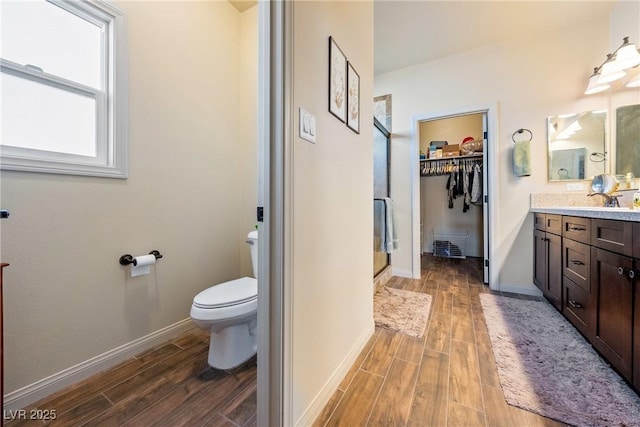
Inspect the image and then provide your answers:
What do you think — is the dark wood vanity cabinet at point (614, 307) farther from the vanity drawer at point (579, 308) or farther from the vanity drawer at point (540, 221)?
the vanity drawer at point (540, 221)

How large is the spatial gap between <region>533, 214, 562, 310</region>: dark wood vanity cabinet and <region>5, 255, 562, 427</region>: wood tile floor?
91cm

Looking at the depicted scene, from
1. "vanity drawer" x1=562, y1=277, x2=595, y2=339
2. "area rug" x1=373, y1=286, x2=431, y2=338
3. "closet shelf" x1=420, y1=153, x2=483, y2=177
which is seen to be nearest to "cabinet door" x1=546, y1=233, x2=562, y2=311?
"vanity drawer" x1=562, y1=277, x2=595, y2=339

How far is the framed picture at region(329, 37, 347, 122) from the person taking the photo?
3.95 feet

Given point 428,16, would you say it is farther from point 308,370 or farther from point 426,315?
point 308,370

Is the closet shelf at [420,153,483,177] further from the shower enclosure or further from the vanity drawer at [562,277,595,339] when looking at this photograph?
the vanity drawer at [562,277,595,339]

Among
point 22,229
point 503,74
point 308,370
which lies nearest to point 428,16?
point 503,74

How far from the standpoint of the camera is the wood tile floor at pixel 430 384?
1093 millimetres

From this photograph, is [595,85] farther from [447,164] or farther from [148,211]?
[148,211]

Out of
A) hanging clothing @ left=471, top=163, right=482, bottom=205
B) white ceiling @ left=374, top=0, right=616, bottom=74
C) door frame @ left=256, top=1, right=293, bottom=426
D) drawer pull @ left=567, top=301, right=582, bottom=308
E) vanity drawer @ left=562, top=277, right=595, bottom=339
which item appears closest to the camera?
door frame @ left=256, top=1, right=293, bottom=426

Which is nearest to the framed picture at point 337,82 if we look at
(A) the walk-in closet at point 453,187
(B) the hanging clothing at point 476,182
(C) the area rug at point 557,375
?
(C) the area rug at point 557,375

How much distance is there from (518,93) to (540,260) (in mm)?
1753

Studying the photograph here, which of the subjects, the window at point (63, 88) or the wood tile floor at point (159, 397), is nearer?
the wood tile floor at point (159, 397)

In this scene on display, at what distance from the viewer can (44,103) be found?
51.7 inches

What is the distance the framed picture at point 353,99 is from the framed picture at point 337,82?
0.20 feet
